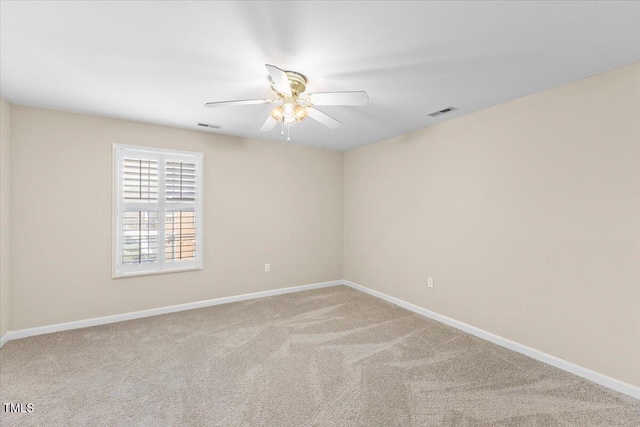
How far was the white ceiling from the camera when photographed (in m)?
1.65

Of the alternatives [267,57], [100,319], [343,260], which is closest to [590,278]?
[267,57]

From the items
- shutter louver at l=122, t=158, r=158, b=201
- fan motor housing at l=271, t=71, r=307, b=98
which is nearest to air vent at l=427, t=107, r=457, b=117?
fan motor housing at l=271, t=71, r=307, b=98

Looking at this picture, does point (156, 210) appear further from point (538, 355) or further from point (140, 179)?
point (538, 355)

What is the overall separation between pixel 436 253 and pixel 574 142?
1.79m

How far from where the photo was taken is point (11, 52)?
207 centimetres

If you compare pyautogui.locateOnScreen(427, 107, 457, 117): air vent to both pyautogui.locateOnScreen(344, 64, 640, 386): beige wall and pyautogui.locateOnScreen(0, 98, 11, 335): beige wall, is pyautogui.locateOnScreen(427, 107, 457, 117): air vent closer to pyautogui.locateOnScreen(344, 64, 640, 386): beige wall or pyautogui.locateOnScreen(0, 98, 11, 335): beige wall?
pyautogui.locateOnScreen(344, 64, 640, 386): beige wall

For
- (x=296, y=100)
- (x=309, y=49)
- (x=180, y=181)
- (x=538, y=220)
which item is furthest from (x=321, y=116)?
(x=180, y=181)

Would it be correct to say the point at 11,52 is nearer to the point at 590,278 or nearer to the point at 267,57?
the point at 267,57

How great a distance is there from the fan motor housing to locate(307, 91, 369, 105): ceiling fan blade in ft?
0.63

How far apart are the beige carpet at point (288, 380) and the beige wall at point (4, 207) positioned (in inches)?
14.9

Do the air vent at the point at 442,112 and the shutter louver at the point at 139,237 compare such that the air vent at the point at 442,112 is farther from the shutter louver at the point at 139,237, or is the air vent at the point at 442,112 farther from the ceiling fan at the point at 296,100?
the shutter louver at the point at 139,237

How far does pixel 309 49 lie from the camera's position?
2004 millimetres

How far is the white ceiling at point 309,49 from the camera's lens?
165cm

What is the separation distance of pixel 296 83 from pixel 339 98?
0.44 metres
